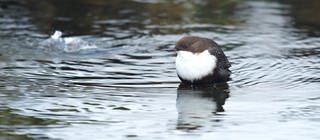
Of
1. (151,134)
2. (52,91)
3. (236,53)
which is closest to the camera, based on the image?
(151,134)

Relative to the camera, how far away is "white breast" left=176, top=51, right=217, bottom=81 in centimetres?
933

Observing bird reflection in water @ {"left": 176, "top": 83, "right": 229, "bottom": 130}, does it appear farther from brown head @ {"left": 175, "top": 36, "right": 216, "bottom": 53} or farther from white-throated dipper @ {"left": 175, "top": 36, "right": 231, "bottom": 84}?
brown head @ {"left": 175, "top": 36, "right": 216, "bottom": 53}

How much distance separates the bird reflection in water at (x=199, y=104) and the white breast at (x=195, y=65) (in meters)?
0.19

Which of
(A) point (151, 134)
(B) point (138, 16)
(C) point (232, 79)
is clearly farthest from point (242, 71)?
(B) point (138, 16)

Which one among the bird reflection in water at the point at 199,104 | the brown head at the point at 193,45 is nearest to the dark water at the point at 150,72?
the bird reflection in water at the point at 199,104

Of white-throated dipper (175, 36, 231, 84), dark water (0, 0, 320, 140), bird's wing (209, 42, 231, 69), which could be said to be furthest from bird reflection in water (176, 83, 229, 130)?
bird's wing (209, 42, 231, 69)

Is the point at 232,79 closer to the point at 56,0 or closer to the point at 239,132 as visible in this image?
the point at 239,132

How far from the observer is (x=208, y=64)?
31.0 feet

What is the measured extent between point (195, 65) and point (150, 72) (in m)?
1.17

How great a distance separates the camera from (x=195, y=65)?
9.35 meters

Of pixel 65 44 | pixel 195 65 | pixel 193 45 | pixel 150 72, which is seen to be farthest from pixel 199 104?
pixel 65 44

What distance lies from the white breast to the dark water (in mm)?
198

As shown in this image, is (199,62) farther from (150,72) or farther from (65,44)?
(65,44)

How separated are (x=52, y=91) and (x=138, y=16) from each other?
18.5 ft
